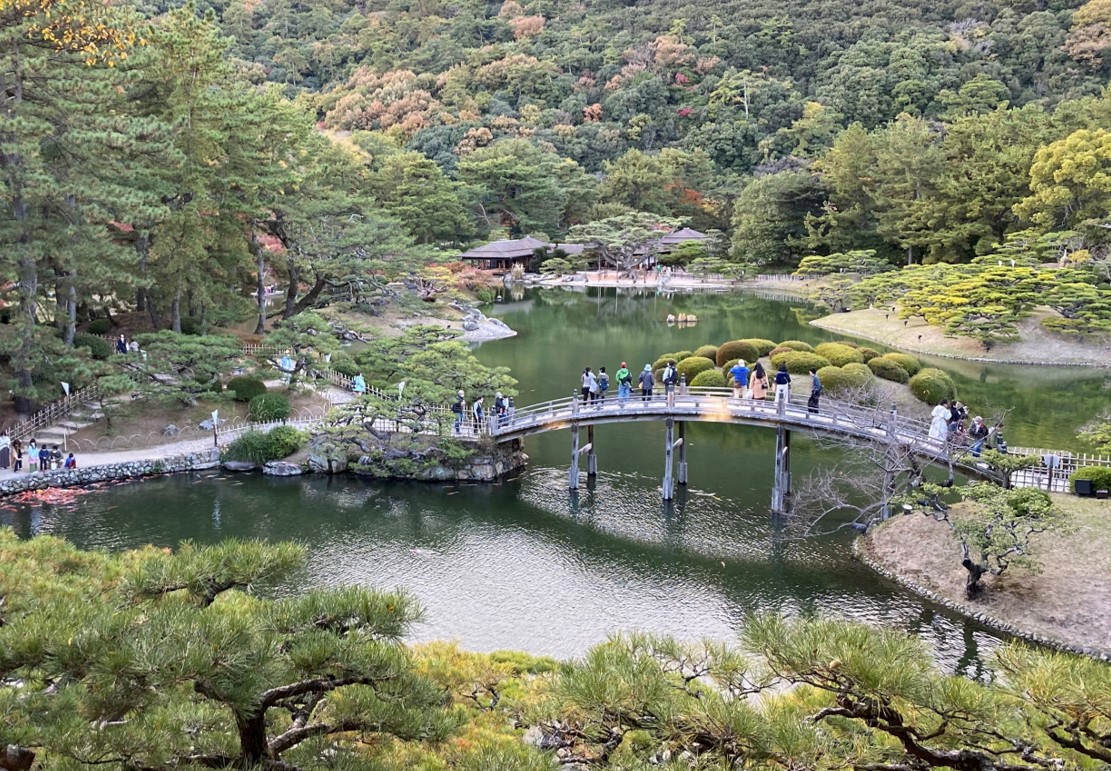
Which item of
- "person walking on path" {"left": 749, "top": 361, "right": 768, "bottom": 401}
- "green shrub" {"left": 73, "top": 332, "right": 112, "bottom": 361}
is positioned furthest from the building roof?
"person walking on path" {"left": 749, "top": 361, "right": 768, "bottom": 401}

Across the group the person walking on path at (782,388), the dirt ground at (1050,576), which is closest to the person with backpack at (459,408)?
the person walking on path at (782,388)

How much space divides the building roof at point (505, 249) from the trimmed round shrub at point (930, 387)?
35656 mm

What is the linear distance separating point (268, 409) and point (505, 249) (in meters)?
36.5

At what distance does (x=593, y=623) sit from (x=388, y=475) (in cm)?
850

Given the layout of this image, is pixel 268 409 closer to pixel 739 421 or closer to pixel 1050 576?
pixel 739 421

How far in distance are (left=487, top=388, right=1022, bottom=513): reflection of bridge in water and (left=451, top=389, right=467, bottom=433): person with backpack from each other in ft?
2.36

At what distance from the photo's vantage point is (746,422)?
19.2m

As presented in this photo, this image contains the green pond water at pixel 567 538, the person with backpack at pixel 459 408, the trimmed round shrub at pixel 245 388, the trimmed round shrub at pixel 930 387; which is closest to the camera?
the green pond water at pixel 567 538

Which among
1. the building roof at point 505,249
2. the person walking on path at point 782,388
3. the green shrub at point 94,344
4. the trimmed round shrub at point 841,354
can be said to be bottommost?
the trimmed round shrub at point 841,354

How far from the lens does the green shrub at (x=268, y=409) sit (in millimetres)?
23203

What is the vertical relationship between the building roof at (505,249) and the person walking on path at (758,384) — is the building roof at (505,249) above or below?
above

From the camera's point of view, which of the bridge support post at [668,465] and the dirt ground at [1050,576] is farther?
the bridge support post at [668,465]

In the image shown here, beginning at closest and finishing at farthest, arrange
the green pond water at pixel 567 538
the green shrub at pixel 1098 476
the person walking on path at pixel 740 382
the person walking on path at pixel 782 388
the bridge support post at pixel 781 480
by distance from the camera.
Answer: the green pond water at pixel 567 538
the green shrub at pixel 1098 476
the bridge support post at pixel 781 480
the person walking on path at pixel 782 388
the person walking on path at pixel 740 382

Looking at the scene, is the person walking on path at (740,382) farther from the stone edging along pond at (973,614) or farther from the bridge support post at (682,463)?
the stone edging along pond at (973,614)
